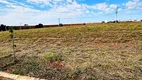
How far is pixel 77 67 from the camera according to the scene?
5438 millimetres

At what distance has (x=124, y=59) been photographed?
589cm

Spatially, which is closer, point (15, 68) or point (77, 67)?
point (77, 67)

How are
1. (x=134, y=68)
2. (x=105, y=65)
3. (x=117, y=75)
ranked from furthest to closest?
(x=105, y=65), (x=134, y=68), (x=117, y=75)

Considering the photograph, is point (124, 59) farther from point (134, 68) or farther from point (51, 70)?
point (51, 70)

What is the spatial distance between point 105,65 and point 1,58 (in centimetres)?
431

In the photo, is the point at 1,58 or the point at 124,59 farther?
the point at 1,58

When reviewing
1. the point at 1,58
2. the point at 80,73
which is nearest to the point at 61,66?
the point at 80,73

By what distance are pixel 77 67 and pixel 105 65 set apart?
2.74 ft

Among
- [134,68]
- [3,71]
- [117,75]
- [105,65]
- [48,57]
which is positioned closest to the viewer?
[117,75]

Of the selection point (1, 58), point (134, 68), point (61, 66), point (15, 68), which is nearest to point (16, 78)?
point (15, 68)

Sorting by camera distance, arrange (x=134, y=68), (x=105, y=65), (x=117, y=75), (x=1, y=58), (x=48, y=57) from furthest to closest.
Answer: (x=1, y=58) < (x=48, y=57) < (x=105, y=65) < (x=134, y=68) < (x=117, y=75)

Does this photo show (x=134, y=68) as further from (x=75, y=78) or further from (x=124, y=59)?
(x=75, y=78)

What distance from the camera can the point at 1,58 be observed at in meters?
7.33

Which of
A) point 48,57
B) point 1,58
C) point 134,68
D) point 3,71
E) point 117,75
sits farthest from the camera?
point 1,58
